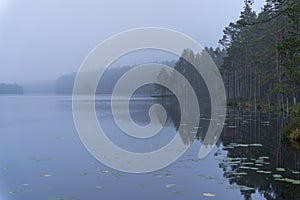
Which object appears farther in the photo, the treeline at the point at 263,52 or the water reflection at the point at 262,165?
the treeline at the point at 263,52

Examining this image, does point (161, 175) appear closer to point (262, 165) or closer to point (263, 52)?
point (262, 165)

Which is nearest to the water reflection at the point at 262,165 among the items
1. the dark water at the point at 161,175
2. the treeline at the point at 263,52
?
the dark water at the point at 161,175

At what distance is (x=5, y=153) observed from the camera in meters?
20.5

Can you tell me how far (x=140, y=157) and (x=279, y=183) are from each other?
27.5 ft

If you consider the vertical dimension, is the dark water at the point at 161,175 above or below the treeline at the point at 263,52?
below

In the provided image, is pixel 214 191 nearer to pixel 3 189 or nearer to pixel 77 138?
pixel 3 189

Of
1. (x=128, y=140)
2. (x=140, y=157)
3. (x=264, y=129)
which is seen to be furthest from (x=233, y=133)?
(x=140, y=157)

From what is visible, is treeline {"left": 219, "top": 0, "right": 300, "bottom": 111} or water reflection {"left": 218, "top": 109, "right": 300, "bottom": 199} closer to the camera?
water reflection {"left": 218, "top": 109, "right": 300, "bottom": 199}

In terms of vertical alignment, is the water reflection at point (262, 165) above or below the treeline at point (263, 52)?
below

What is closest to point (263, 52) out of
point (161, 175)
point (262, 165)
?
point (262, 165)

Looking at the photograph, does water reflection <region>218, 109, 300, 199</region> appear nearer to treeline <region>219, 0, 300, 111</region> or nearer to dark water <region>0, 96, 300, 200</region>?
dark water <region>0, 96, 300, 200</region>

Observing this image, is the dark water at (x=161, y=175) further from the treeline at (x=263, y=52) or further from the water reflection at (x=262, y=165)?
the treeline at (x=263, y=52)

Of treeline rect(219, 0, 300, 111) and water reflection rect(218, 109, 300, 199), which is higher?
treeline rect(219, 0, 300, 111)

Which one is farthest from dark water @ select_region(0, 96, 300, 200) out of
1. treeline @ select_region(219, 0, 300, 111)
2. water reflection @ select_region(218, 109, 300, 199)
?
treeline @ select_region(219, 0, 300, 111)
